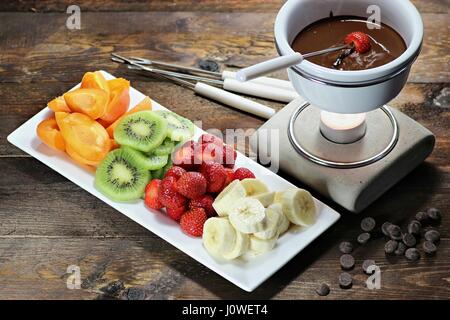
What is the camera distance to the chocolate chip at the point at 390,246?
2031 mm

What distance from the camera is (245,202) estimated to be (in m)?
1.97

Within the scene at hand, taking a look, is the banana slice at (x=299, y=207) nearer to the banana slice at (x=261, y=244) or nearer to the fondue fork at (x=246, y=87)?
the banana slice at (x=261, y=244)

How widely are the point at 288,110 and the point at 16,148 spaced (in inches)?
27.0

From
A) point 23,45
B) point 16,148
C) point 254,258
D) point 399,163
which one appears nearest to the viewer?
point 254,258

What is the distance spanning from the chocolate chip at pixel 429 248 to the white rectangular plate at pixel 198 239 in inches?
8.0

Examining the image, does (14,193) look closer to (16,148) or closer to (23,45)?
(16,148)

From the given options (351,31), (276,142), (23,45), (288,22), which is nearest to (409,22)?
(351,31)

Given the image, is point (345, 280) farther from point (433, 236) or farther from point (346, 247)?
point (433, 236)

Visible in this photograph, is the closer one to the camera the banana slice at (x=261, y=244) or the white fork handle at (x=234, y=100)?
the banana slice at (x=261, y=244)

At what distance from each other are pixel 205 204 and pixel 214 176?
0.22ft

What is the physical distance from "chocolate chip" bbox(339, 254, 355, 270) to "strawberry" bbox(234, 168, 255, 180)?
28 cm

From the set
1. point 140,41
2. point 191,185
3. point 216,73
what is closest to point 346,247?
point 191,185

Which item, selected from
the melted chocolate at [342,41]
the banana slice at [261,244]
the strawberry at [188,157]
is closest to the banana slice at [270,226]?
the banana slice at [261,244]

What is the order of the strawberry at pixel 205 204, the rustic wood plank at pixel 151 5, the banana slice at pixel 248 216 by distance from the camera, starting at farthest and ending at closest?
the rustic wood plank at pixel 151 5 < the strawberry at pixel 205 204 < the banana slice at pixel 248 216
